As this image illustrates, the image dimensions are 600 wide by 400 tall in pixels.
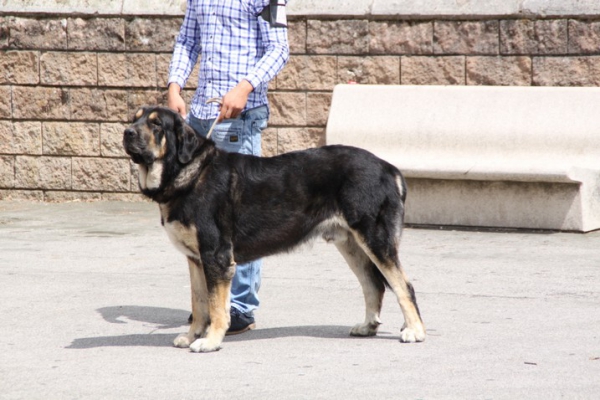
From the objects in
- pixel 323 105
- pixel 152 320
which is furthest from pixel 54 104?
pixel 152 320

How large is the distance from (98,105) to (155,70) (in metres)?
0.77

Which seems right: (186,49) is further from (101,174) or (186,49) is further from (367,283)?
(101,174)

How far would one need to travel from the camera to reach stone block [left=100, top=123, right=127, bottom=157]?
40.7ft

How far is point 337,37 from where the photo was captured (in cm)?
1177

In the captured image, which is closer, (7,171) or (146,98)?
(146,98)

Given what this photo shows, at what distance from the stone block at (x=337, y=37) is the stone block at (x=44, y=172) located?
3085mm

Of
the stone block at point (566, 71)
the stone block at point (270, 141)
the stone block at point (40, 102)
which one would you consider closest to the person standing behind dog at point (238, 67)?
the stone block at point (566, 71)

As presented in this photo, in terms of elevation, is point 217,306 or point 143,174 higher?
point 143,174

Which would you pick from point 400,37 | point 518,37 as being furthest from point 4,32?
point 518,37

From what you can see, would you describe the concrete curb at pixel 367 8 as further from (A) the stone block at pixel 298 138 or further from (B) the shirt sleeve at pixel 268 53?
(B) the shirt sleeve at pixel 268 53

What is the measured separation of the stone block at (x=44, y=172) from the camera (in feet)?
41.5

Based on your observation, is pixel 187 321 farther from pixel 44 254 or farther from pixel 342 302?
pixel 44 254

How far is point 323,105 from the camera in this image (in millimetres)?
11875

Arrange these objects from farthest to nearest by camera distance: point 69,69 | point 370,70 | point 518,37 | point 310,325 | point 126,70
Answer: point 69,69
point 126,70
point 370,70
point 518,37
point 310,325
